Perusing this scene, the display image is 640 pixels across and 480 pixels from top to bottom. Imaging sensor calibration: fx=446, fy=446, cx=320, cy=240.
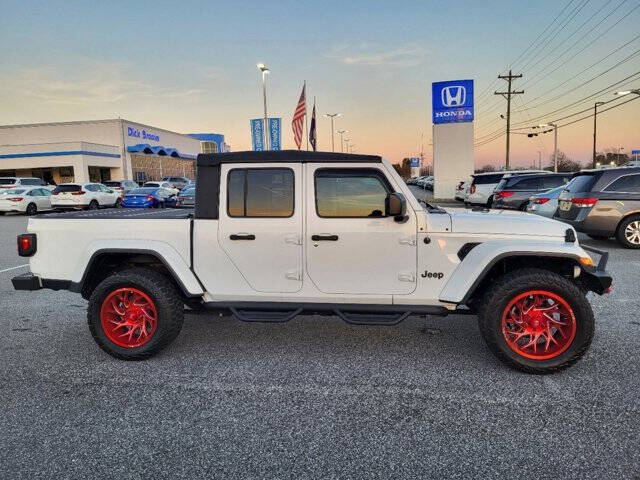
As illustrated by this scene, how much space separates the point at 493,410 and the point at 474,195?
19696 mm

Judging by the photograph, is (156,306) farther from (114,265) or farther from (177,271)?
(114,265)

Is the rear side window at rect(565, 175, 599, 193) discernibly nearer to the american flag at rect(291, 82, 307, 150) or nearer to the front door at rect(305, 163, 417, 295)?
the front door at rect(305, 163, 417, 295)

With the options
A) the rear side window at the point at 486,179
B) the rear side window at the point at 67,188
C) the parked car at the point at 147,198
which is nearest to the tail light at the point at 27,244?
the parked car at the point at 147,198

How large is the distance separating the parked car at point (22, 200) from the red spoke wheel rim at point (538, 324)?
2421cm

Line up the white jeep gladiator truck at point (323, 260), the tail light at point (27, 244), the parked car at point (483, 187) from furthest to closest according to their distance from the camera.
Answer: the parked car at point (483, 187)
the tail light at point (27, 244)
the white jeep gladiator truck at point (323, 260)

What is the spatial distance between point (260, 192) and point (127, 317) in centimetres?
177

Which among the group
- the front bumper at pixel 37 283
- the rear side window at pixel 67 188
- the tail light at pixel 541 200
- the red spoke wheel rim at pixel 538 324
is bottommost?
the red spoke wheel rim at pixel 538 324

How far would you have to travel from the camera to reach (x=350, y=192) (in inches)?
159

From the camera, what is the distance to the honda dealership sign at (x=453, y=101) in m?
30.2

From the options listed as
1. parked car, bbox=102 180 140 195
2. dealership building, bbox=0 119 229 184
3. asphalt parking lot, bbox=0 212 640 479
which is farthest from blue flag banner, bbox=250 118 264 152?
asphalt parking lot, bbox=0 212 640 479

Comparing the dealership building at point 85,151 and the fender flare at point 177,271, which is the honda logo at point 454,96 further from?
the dealership building at point 85,151

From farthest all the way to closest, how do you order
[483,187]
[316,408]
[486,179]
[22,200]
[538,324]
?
[22,200] < [486,179] < [483,187] < [538,324] < [316,408]

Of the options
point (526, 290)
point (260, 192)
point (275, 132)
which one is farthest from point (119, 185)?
point (526, 290)

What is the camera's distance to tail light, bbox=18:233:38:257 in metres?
4.32
